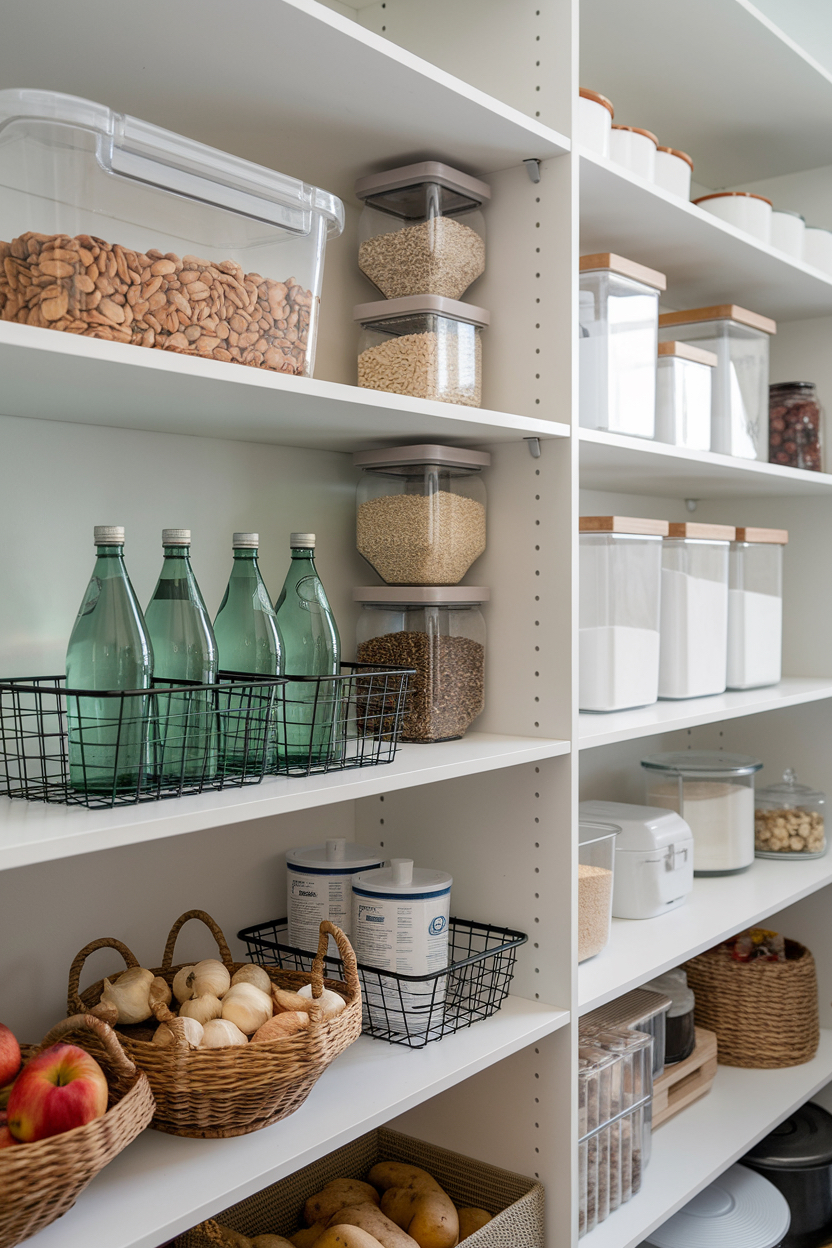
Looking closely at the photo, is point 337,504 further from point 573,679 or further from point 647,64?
point 647,64

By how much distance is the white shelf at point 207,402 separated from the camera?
91 cm

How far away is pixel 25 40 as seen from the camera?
1.06 metres

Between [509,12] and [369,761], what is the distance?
3.36 feet

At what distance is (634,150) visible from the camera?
169cm

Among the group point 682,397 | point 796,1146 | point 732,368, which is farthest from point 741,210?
point 796,1146

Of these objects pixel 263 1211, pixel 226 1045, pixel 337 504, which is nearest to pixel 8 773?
pixel 226 1045

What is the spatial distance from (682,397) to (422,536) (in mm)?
708

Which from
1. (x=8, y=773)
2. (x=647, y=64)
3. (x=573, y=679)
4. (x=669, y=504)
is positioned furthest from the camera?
(x=669, y=504)

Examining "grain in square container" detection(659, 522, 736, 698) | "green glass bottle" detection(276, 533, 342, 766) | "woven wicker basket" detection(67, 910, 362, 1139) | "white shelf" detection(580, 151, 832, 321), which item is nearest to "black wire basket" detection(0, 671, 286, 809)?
"green glass bottle" detection(276, 533, 342, 766)

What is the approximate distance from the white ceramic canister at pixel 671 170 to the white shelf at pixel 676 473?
0.44 metres

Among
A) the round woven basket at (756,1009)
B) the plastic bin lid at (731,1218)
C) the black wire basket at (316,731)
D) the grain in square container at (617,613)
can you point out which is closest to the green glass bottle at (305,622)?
the black wire basket at (316,731)

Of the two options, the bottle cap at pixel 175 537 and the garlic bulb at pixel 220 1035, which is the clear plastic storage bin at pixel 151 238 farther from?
the garlic bulb at pixel 220 1035

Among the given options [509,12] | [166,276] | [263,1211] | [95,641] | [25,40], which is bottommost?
[263,1211]

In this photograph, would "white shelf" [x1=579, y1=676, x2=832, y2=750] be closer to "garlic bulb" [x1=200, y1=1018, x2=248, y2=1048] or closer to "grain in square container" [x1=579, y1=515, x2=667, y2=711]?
"grain in square container" [x1=579, y1=515, x2=667, y2=711]
